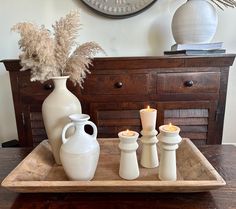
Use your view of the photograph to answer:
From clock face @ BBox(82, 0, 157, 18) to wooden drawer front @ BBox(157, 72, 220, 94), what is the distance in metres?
0.66

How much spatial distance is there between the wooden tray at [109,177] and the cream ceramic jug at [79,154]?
0.05m

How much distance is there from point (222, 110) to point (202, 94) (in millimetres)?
172

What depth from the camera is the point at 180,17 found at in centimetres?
145

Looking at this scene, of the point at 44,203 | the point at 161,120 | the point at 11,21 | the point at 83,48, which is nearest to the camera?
the point at 44,203

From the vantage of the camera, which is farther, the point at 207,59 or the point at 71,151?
the point at 207,59

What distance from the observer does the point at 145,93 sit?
4.59 feet

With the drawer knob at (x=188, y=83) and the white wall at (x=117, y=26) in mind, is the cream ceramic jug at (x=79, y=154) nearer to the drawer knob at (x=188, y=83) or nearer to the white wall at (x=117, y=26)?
the drawer knob at (x=188, y=83)

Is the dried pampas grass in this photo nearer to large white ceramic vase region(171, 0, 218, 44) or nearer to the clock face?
large white ceramic vase region(171, 0, 218, 44)

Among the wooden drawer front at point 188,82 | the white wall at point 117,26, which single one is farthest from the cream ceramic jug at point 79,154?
the white wall at point 117,26

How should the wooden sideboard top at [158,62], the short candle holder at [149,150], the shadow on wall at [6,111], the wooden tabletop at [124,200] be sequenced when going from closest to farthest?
the wooden tabletop at [124,200]
the short candle holder at [149,150]
the wooden sideboard top at [158,62]
the shadow on wall at [6,111]

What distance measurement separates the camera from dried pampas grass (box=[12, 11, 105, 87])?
2.43ft

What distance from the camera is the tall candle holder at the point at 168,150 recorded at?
0.68 m

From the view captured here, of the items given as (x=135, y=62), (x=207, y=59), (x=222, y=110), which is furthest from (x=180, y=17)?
(x=222, y=110)

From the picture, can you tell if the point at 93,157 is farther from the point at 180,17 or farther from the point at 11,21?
the point at 11,21
